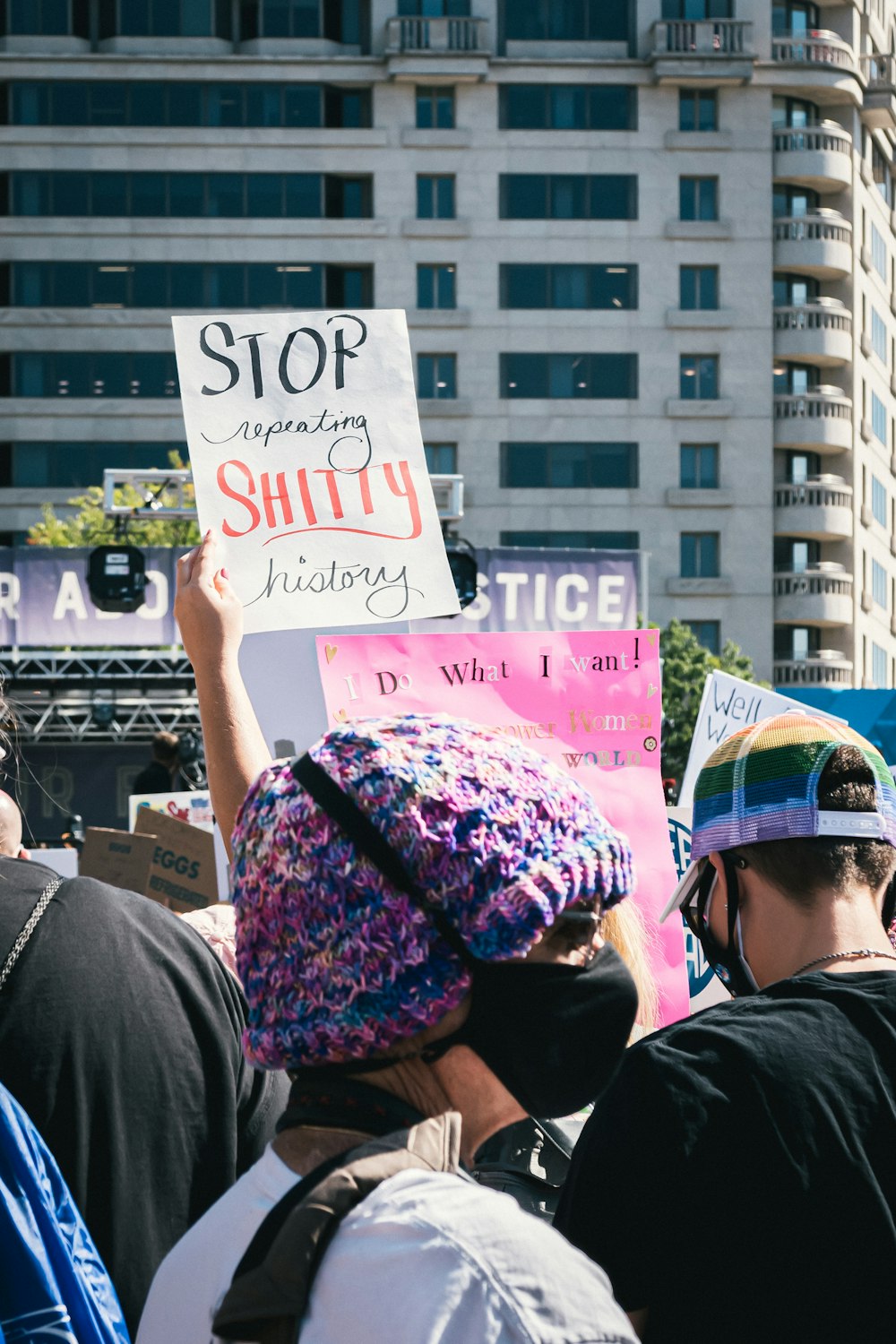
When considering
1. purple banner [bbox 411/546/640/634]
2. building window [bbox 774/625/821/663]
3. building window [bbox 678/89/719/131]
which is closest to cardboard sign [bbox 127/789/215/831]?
purple banner [bbox 411/546/640/634]

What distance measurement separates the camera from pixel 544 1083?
1.31m

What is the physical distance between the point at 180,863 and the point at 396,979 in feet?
16.9

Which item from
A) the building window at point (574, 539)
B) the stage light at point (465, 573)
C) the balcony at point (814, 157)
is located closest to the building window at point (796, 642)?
the building window at point (574, 539)

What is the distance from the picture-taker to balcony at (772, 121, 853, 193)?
151 ft

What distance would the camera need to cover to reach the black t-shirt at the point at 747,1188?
174 centimetres

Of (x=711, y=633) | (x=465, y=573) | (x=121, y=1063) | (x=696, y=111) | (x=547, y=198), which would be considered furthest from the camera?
(x=696, y=111)

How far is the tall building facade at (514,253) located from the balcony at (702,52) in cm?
8

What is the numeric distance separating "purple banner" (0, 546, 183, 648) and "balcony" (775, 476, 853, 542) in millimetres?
28687

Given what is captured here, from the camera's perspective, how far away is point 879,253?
4962 cm

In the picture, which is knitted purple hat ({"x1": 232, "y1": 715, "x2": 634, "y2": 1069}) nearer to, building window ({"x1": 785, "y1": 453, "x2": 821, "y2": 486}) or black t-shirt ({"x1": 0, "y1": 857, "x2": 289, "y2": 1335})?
black t-shirt ({"x1": 0, "y1": 857, "x2": 289, "y2": 1335})

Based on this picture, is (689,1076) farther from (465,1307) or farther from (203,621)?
(203,621)

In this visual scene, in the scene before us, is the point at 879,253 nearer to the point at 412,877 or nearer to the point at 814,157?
the point at 814,157

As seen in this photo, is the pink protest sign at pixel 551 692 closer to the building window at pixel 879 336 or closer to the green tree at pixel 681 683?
the green tree at pixel 681 683

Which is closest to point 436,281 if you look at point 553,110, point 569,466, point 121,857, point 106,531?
point 553,110
